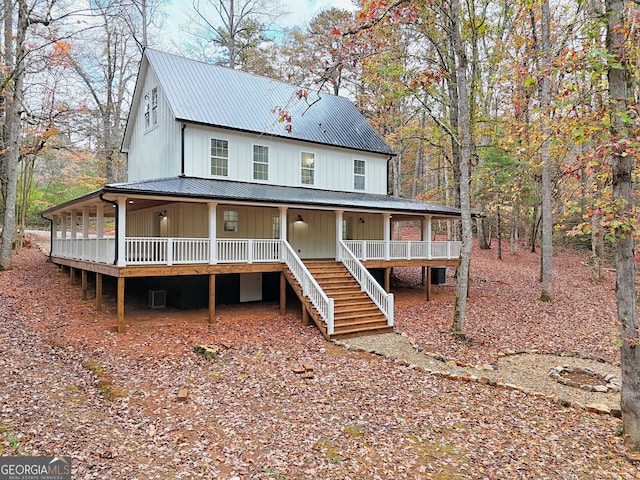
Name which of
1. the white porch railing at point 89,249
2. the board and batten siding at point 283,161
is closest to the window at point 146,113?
the board and batten siding at point 283,161

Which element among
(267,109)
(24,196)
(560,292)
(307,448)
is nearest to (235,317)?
(307,448)

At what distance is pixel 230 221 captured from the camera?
14.0m

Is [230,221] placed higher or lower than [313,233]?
higher

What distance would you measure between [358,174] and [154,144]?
8854mm

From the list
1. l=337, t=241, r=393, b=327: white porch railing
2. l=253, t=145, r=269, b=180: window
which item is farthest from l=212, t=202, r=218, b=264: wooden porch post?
l=337, t=241, r=393, b=327: white porch railing

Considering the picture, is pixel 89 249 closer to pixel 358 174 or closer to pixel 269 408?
pixel 269 408

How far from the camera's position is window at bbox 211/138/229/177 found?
562 inches

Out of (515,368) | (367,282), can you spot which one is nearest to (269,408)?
(515,368)

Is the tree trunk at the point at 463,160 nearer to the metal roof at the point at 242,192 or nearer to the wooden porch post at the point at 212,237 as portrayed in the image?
the metal roof at the point at 242,192

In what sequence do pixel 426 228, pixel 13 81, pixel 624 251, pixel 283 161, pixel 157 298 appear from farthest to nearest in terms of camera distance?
pixel 426 228 < pixel 283 161 < pixel 13 81 < pixel 157 298 < pixel 624 251

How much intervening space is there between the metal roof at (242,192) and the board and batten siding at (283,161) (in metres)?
0.45

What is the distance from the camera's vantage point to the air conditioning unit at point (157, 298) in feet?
42.5

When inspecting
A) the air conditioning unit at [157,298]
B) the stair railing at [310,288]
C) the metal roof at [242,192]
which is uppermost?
the metal roof at [242,192]

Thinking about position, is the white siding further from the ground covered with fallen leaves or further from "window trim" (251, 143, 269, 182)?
the ground covered with fallen leaves
